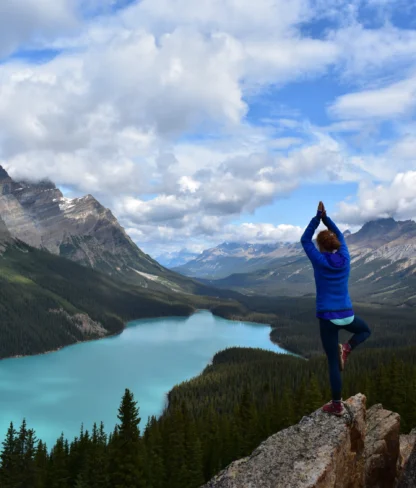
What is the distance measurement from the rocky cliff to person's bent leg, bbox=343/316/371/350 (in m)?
2.59

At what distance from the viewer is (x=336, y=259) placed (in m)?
13.1

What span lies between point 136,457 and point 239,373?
137 metres

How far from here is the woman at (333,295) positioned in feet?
42.2

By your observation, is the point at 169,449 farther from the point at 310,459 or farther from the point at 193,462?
the point at 310,459

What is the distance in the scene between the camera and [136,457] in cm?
4353

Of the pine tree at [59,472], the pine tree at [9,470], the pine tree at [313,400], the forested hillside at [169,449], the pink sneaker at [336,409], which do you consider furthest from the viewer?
the pine tree at [9,470]

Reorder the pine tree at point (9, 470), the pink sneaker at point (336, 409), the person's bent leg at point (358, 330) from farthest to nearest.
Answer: the pine tree at point (9, 470) → the pink sneaker at point (336, 409) → the person's bent leg at point (358, 330)

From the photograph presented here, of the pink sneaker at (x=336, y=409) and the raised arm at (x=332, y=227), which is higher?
the raised arm at (x=332, y=227)

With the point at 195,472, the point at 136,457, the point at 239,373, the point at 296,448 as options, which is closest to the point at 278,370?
the point at 239,373

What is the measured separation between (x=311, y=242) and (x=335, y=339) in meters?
3.20

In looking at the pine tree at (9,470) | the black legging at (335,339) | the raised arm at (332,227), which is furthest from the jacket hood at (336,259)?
the pine tree at (9,470)

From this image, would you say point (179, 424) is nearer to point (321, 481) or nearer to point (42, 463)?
point (42, 463)

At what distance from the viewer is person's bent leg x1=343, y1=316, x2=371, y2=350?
43.9ft

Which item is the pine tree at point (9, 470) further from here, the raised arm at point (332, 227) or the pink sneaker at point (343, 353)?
the raised arm at point (332, 227)
